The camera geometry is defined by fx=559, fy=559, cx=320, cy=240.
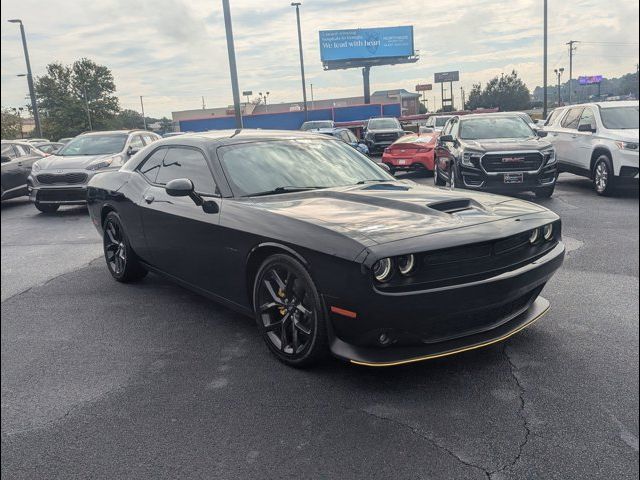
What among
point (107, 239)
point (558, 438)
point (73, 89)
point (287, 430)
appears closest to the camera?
point (558, 438)

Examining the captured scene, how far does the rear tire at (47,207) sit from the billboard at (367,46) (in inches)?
1476

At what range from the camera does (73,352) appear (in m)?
3.42

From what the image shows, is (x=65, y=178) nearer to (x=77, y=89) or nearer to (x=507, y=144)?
(x=77, y=89)

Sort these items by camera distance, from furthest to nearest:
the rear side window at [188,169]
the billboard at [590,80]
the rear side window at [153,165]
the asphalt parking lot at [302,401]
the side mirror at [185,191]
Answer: the rear side window at [153,165], the rear side window at [188,169], the side mirror at [185,191], the asphalt parking lot at [302,401], the billboard at [590,80]

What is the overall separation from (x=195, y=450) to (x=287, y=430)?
42 centimetres

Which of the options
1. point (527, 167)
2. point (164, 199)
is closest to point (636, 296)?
point (164, 199)

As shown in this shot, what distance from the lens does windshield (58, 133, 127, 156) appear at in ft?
34.3

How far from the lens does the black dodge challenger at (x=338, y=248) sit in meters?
2.71

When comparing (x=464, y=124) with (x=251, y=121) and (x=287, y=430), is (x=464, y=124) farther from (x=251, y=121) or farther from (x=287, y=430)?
(x=251, y=121)

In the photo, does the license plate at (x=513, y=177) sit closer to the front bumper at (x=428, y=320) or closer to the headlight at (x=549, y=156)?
the headlight at (x=549, y=156)

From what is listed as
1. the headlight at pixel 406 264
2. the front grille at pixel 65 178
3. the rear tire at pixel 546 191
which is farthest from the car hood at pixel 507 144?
the headlight at pixel 406 264

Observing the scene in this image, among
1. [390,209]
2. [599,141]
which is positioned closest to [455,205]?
[390,209]

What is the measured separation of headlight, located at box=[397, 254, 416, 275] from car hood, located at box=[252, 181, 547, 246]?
0.34 feet

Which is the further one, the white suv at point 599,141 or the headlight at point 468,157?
the headlight at point 468,157
